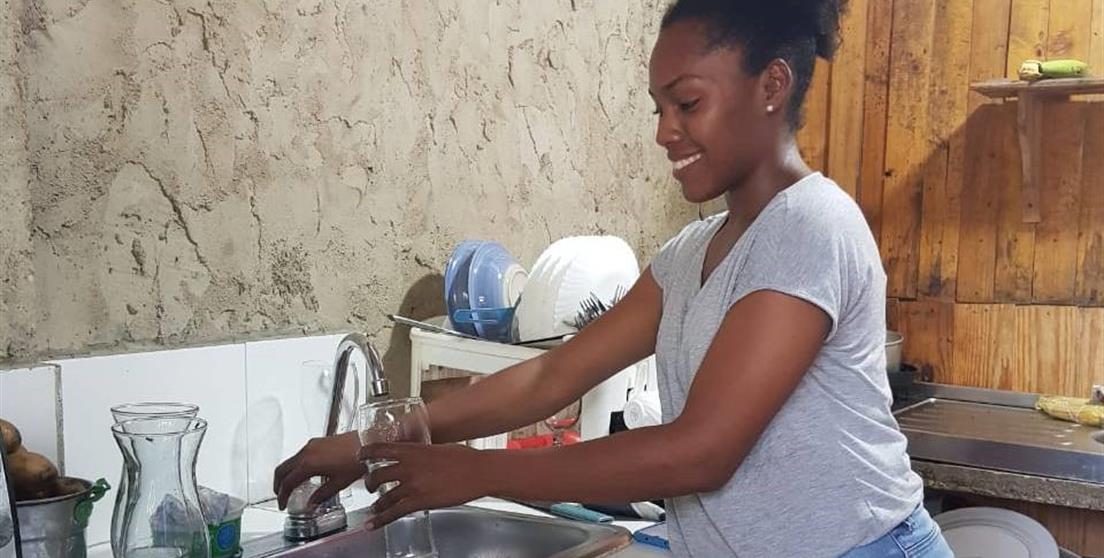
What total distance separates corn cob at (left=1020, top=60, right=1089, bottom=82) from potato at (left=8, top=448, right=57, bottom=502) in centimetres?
221

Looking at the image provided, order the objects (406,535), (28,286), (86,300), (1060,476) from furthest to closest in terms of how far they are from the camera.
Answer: (1060,476), (406,535), (86,300), (28,286)

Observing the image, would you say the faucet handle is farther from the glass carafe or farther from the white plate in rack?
the white plate in rack

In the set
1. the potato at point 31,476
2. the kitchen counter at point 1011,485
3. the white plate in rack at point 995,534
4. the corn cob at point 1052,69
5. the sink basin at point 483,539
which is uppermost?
the corn cob at point 1052,69

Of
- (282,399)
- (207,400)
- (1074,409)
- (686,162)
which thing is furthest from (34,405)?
(1074,409)

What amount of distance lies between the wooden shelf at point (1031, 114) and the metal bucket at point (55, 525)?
2201mm

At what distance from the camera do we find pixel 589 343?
1259 millimetres

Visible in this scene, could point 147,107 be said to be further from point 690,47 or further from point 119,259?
point 690,47

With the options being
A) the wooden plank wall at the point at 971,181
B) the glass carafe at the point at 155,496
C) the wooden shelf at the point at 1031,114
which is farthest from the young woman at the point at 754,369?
the wooden shelf at the point at 1031,114

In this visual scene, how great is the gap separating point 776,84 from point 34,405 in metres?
0.89

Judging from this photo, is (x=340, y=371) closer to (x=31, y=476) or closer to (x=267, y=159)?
(x=267, y=159)

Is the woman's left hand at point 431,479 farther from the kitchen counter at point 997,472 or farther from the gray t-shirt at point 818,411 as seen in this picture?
the kitchen counter at point 997,472

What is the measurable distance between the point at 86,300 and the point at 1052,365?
2.25m

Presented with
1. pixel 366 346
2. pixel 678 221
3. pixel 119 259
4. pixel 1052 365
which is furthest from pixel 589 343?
pixel 1052 365

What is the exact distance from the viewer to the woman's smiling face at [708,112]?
99 centimetres
